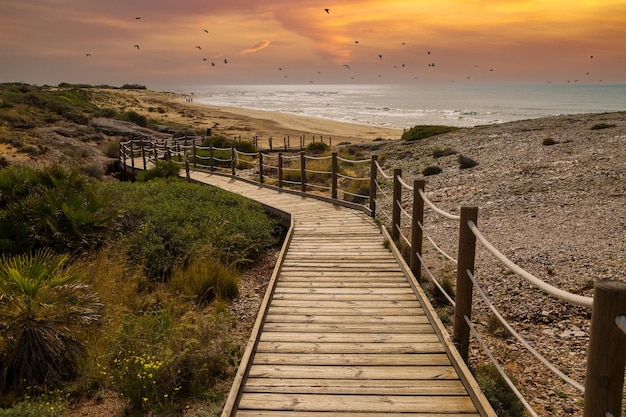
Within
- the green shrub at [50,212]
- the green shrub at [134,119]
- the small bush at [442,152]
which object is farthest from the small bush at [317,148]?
the green shrub at [50,212]

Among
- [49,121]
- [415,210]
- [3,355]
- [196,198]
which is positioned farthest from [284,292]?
[49,121]

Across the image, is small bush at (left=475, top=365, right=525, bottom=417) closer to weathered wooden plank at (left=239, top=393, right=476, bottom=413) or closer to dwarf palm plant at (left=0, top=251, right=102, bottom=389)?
weathered wooden plank at (left=239, top=393, right=476, bottom=413)

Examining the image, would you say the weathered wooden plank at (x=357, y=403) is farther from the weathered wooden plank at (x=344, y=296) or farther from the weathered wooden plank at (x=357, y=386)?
the weathered wooden plank at (x=344, y=296)

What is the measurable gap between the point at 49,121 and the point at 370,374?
3437cm

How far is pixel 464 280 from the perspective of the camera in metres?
4.29

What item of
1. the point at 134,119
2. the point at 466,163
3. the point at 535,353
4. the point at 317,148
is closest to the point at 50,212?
the point at 535,353

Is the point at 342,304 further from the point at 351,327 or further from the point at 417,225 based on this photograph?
the point at 417,225

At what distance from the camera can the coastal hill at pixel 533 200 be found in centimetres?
571

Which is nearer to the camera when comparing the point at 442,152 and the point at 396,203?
the point at 396,203

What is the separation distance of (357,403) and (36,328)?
3.38 meters

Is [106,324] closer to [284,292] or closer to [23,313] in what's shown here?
[23,313]

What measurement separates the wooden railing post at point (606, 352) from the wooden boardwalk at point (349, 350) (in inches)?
49.1

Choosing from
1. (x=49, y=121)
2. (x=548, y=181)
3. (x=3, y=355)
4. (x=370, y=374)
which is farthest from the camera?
(x=49, y=121)

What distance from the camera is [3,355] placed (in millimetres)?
4820
